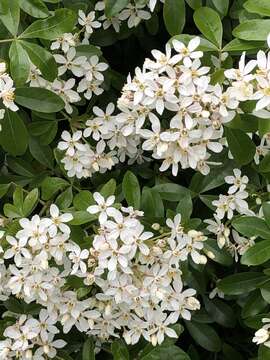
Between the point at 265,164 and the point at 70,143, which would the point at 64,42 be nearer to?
the point at 70,143

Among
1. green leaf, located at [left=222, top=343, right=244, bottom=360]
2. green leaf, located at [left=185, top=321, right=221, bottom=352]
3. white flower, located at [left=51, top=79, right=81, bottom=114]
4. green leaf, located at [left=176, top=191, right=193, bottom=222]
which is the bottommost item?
green leaf, located at [left=222, top=343, right=244, bottom=360]

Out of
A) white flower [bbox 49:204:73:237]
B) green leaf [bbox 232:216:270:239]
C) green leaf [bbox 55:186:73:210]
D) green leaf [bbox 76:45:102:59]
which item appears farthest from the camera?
green leaf [bbox 76:45:102:59]

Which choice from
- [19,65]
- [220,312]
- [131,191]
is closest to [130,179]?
[131,191]

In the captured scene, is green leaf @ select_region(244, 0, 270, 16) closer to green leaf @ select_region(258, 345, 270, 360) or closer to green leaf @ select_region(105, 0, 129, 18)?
green leaf @ select_region(105, 0, 129, 18)

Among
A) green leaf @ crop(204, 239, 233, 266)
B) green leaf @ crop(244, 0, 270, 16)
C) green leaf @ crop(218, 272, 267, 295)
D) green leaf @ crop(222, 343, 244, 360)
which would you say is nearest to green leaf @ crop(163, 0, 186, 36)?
green leaf @ crop(244, 0, 270, 16)

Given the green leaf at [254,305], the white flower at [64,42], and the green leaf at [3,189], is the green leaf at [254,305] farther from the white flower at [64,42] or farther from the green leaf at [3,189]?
the white flower at [64,42]

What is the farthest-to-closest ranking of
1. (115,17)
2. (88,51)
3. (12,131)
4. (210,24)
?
(115,17) < (88,51) < (12,131) < (210,24)
